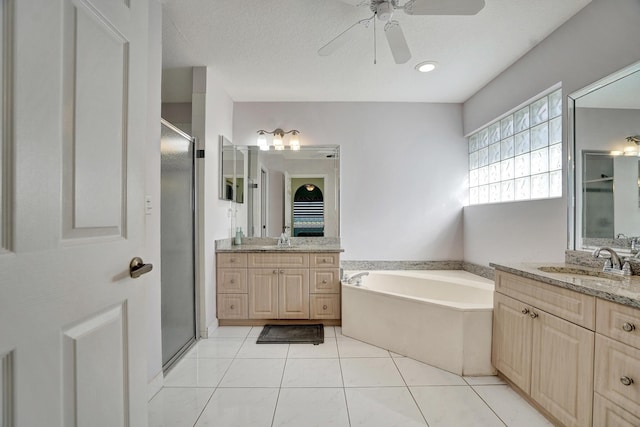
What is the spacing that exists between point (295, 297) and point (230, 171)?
1569mm

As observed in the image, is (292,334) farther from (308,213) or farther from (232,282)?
(308,213)

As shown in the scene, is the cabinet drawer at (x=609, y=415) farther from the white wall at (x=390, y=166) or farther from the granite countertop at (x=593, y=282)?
the white wall at (x=390, y=166)

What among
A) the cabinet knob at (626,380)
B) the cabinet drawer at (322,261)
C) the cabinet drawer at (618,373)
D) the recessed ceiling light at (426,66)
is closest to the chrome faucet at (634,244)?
the cabinet drawer at (618,373)

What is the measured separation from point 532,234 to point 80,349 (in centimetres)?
293

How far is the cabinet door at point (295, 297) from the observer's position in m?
2.87

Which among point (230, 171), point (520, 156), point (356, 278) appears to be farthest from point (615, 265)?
point (230, 171)

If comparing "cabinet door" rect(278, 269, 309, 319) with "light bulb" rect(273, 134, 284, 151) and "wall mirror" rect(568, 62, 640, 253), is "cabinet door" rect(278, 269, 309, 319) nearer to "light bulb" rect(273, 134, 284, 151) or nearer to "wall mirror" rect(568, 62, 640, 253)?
"light bulb" rect(273, 134, 284, 151)

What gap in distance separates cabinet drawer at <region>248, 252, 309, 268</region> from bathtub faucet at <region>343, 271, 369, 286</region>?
0.47 m

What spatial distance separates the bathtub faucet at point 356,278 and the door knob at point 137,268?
2.20m

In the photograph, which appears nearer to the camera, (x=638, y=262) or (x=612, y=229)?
(x=638, y=262)

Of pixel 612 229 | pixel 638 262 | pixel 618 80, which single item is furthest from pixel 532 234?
pixel 618 80

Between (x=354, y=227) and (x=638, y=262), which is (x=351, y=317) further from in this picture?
(x=638, y=262)

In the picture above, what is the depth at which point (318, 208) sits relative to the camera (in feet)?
11.2

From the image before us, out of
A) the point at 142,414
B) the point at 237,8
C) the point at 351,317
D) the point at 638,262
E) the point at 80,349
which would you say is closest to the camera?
the point at 80,349
